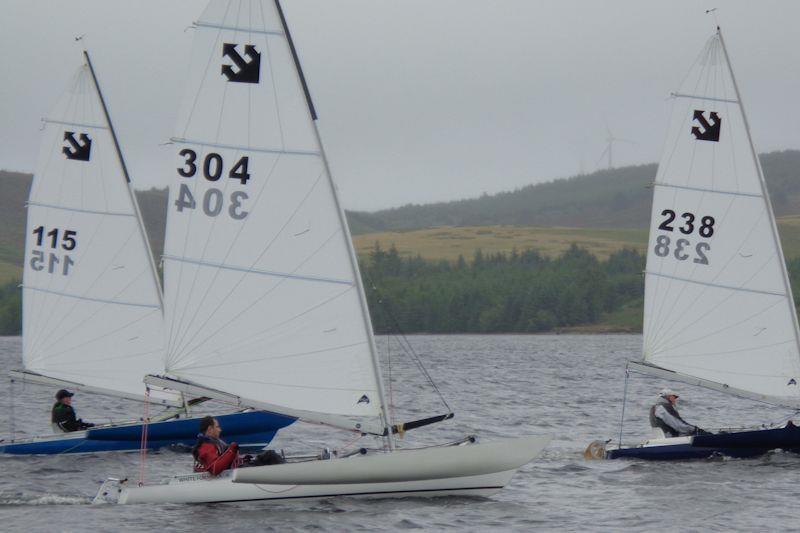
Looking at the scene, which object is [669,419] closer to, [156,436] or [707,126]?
[707,126]

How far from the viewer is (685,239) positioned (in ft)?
102

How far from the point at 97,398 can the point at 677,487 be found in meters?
36.4

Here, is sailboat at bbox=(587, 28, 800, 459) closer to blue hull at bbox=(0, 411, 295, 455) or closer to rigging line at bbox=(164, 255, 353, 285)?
blue hull at bbox=(0, 411, 295, 455)

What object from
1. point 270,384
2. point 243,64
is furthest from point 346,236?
point 243,64

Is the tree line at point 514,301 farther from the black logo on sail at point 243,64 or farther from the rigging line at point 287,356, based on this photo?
the black logo on sail at point 243,64

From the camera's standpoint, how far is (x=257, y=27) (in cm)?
2305

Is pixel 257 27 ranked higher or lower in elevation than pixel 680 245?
higher

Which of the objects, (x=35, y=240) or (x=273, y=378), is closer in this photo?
(x=273, y=378)

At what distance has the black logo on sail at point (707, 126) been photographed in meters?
30.7

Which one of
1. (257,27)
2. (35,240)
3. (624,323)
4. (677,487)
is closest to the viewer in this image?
(257,27)

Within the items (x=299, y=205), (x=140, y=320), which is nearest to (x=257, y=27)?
(x=299, y=205)

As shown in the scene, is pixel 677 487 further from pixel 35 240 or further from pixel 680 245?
pixel 35 240

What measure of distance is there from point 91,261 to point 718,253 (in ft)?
49.7

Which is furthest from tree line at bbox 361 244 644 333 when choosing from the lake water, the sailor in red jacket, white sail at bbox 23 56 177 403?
the sailor in red jacket
